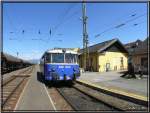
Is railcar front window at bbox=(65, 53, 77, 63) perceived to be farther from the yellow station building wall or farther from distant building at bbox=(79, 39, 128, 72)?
the yellow station building wall

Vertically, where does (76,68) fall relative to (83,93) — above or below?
above

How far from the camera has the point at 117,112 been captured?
35.0ft

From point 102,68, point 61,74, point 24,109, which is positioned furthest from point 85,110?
point 102,68

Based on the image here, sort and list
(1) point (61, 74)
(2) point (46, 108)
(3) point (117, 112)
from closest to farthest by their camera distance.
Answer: (3) point (117, 112)
(2) point (46, 108)
(1) point (61, 74)

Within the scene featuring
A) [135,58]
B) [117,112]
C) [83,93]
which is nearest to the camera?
[117,112]

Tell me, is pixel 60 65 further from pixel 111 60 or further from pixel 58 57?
pixel 111 60

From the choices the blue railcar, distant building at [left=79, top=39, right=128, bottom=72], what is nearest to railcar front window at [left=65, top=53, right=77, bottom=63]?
the blue railcar

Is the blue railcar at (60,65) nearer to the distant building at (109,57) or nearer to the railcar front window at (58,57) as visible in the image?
the railcar front window at (58,57)

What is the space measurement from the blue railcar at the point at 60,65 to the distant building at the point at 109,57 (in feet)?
72.9

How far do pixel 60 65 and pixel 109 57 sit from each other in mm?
25670

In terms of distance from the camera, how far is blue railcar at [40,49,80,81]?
790 inches

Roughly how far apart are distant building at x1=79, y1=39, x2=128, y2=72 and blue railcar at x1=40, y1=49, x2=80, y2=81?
875 inches

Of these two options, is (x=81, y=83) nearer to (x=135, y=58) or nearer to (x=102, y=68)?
(x=135, y=58)

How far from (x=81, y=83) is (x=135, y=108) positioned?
1168cm
